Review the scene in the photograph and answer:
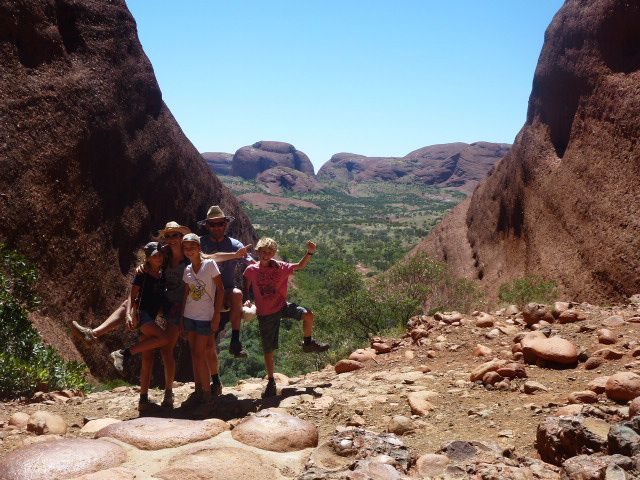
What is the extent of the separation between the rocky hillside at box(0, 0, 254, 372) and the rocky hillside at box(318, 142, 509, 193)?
Result: 327ft

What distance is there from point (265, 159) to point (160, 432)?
408 feet

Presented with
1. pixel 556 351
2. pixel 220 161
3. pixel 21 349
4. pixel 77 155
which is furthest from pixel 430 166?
pixel 21 349

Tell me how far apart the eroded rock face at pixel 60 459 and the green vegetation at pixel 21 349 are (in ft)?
8.56

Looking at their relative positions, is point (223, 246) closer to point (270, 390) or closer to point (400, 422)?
point (270, 390)

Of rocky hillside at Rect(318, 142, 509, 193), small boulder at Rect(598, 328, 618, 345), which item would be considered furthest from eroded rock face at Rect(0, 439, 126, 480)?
rocky hillside at Rect(318, 142, 509, 193)

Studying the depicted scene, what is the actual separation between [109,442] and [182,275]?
181 cm

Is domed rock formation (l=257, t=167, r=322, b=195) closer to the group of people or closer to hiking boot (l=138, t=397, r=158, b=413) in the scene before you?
the group of people

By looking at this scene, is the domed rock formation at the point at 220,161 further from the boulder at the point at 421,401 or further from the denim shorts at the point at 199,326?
the boulder at the point at 421,401

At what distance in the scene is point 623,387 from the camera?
442cm

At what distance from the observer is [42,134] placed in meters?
10.4

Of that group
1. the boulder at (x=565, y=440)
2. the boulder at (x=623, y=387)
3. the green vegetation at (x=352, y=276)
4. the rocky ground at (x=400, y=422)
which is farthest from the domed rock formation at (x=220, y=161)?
the boulder at (x=565, y=440)

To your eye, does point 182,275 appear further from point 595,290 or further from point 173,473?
point 595,290

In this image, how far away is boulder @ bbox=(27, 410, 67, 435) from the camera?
470 cm

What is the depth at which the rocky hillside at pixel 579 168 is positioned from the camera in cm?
1212
